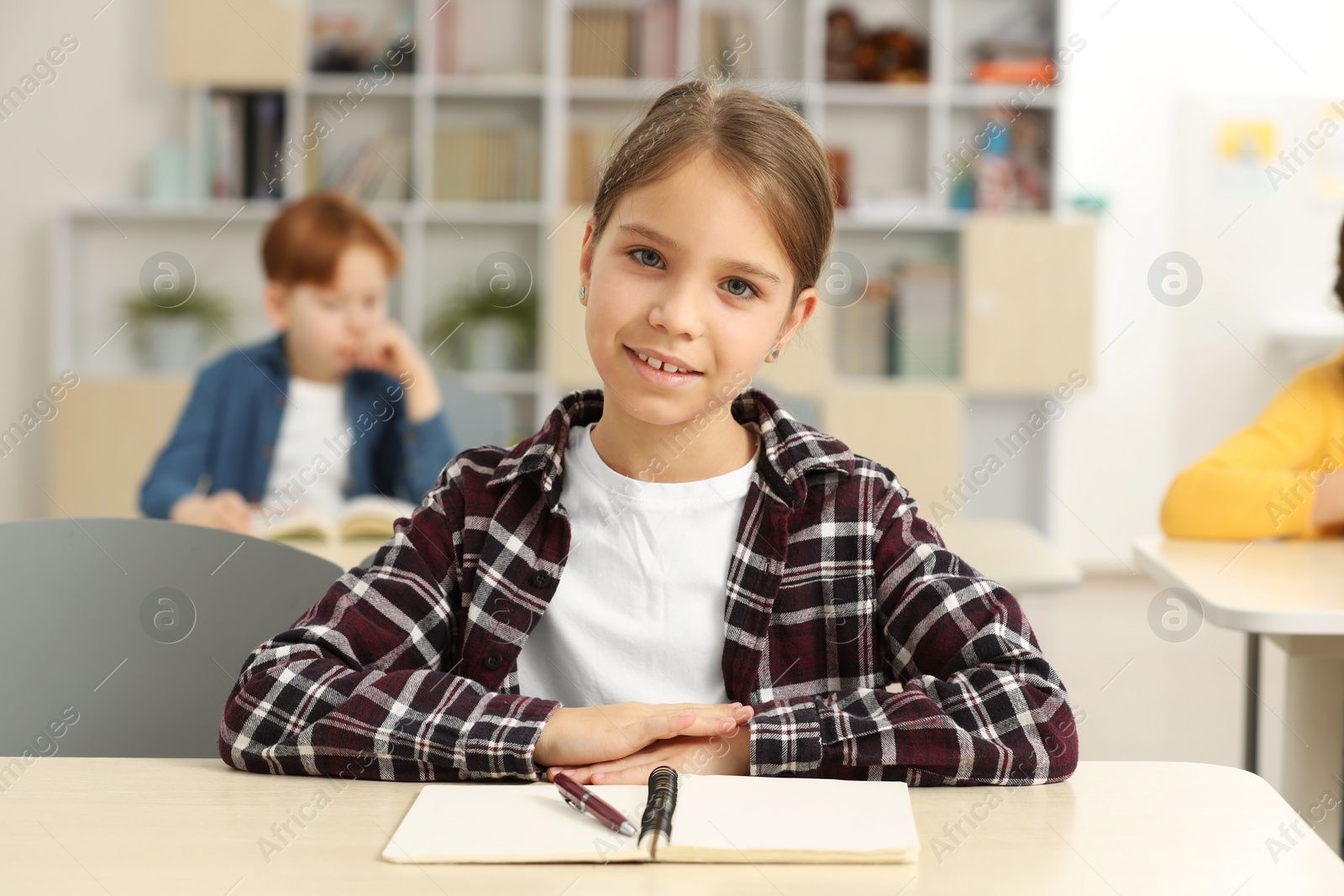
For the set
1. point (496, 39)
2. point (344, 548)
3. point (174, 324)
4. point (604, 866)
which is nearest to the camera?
point (604, 866)

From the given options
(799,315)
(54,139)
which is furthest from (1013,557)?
(54,139)

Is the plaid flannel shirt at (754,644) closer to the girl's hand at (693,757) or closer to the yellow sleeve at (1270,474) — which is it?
the girl's hand at (693,757)

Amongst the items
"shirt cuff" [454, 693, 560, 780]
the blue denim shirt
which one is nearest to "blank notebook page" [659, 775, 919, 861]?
"shirt cuff" [454, 693, 560, 780]

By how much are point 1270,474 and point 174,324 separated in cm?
356

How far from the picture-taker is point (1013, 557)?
2.05m

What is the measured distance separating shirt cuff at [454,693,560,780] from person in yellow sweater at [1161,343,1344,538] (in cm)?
135

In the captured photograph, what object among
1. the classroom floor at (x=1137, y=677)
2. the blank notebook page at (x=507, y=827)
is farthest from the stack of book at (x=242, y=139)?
the blank notebook page at (x=507, y=827)

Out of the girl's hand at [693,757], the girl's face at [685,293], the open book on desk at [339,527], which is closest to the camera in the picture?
the girl's hand at [693,757]

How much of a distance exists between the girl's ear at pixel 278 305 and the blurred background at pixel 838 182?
157 centimetres

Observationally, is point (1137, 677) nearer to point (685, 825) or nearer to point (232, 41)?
point (685, 825)

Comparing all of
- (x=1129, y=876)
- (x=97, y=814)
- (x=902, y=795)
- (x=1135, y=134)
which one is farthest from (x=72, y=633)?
(x=1135, y=134)

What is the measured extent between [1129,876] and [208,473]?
2402 mm

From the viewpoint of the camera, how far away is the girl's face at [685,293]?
1.10 meters

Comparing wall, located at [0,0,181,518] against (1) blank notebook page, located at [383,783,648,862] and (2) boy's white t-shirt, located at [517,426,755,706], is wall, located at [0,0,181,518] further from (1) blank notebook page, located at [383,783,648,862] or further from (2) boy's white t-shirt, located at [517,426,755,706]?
(1) blank notebook page, located at [383,783,648,862]
